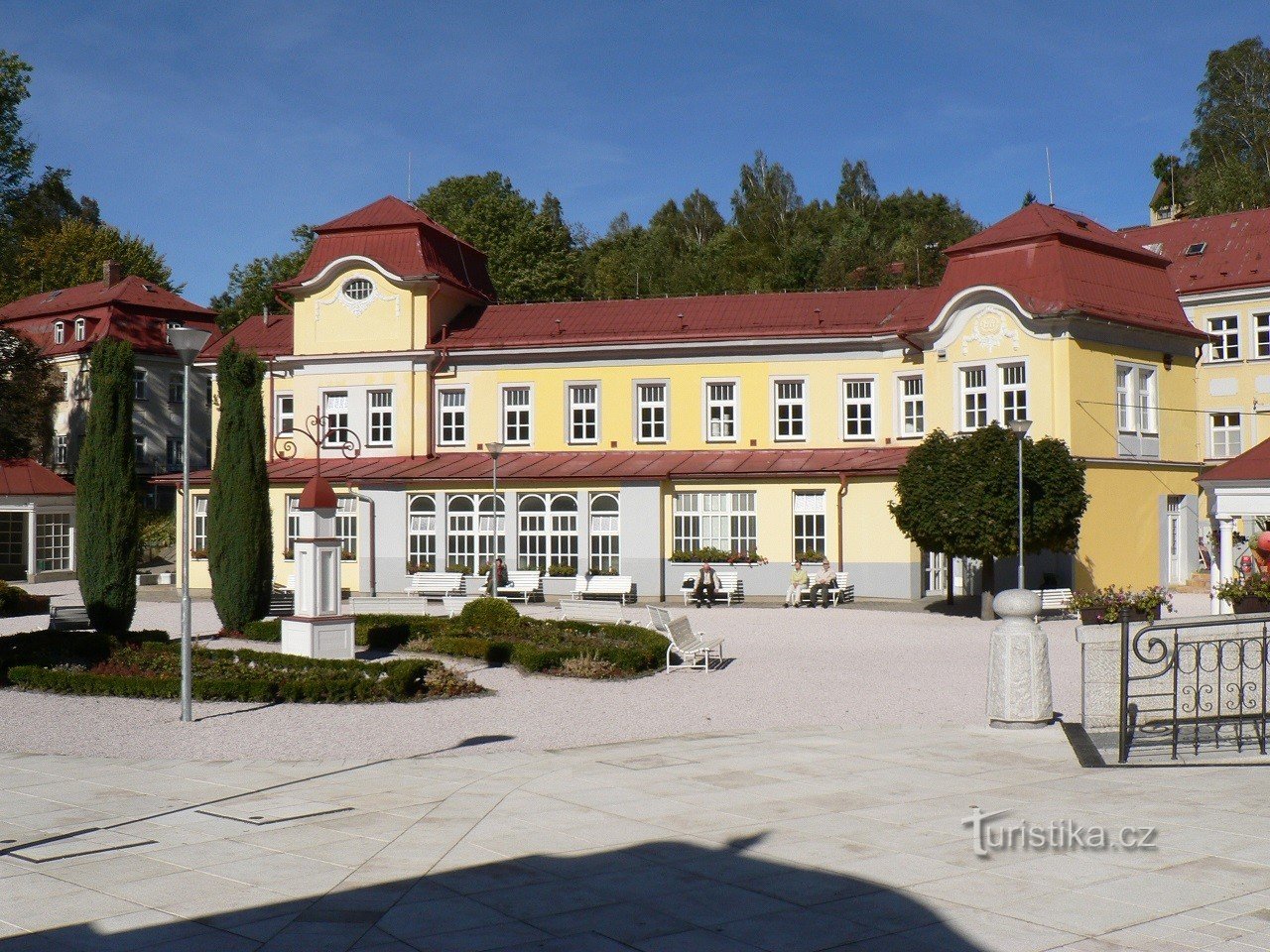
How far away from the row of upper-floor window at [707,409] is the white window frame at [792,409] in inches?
1.0

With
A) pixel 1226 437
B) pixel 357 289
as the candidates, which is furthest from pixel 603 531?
pixel 1226 437

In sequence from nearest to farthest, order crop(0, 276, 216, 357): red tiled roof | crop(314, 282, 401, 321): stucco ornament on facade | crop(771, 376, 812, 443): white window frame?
crop(771, 376, 812, 443): white window frame < crop(314, 282, 401, 321): stucco ornament on facade < crop(0, 276, 216, 357): red tiled roof

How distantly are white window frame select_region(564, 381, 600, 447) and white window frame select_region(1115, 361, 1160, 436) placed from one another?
44.2 ft

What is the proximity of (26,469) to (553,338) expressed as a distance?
19815 millimetres

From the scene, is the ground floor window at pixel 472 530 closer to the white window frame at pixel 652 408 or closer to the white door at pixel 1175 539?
the white window frame at pixel 652 408

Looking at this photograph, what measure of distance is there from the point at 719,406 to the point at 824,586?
7.11 meters

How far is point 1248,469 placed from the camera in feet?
72.0

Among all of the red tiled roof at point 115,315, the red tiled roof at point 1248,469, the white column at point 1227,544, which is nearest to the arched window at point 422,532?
the red tiled roof at point 115,315

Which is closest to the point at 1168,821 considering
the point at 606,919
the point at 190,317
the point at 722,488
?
the point at 606,919

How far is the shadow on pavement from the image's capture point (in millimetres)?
6074

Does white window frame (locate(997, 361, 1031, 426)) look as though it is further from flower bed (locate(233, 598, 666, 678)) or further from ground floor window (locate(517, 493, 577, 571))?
flower bed (locate(233, 598, 666, 678))

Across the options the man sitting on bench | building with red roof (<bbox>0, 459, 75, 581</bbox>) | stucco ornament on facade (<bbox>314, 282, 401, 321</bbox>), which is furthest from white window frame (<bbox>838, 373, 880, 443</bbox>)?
building with red roof (<bbox>0, 459, 75, 581</bbox>)

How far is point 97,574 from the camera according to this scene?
64.3 feet

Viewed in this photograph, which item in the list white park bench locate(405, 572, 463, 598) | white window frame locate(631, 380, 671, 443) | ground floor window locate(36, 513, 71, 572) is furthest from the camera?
ground floor window locate(36, 513, 71, 572)
